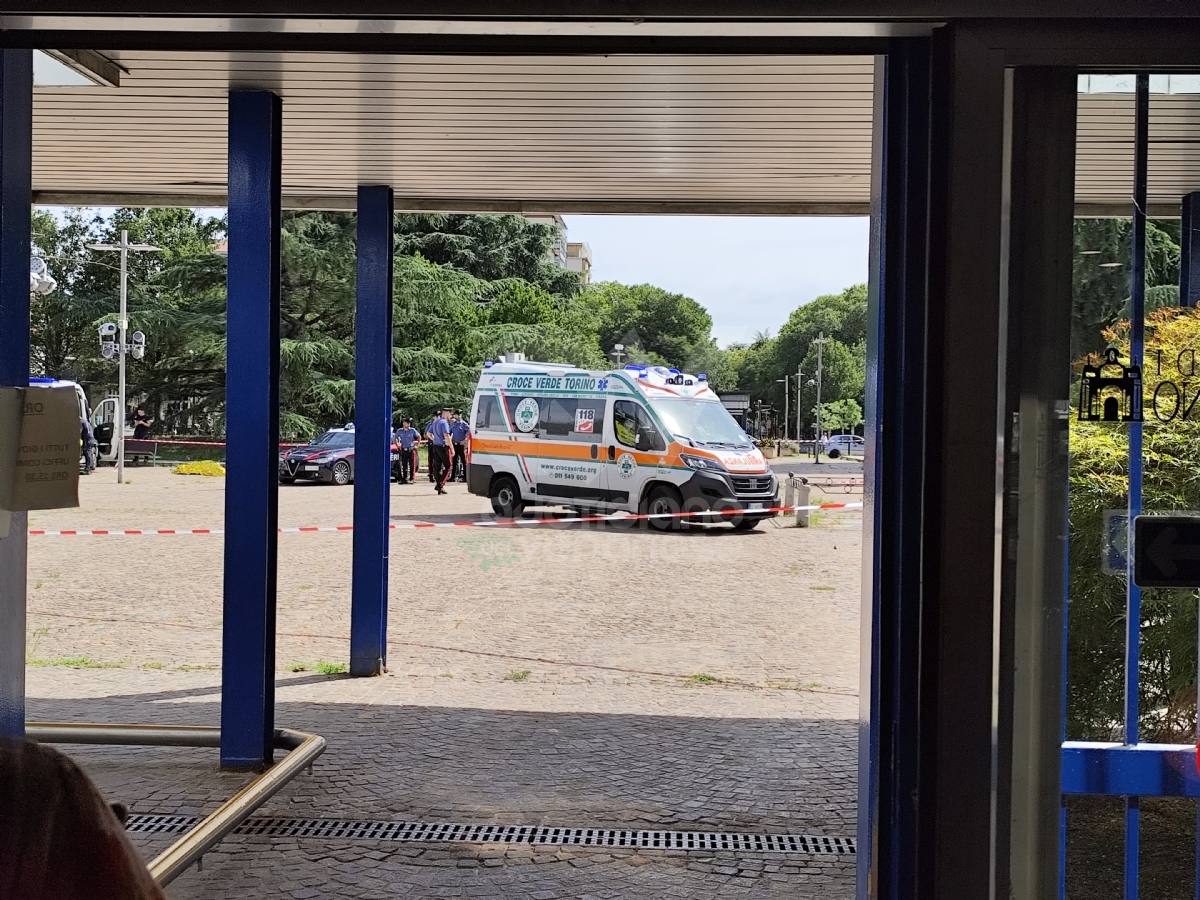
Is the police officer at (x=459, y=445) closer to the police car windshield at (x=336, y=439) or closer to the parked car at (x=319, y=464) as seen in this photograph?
the parked car at (x=319, y=464)

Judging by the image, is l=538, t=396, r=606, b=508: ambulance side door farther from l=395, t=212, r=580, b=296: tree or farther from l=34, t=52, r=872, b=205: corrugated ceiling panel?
l=395, t=212, r=580, b=296: tree

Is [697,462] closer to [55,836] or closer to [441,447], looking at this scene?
[441,447]

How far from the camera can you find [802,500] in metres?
21.4

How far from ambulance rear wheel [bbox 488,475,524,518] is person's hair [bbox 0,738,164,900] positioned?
62.6 feet

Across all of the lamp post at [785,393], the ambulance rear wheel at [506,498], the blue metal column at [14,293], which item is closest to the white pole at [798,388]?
the lamp post at [785,393]

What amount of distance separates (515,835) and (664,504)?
14.4 metres

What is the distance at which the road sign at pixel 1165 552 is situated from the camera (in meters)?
2.21

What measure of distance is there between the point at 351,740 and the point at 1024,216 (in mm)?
5169

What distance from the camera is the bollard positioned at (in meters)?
20.1

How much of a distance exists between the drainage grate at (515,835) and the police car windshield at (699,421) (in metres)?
14.1

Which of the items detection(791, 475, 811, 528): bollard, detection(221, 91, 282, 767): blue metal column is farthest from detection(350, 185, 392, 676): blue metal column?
detection(791, 475, 811, 528): bollard

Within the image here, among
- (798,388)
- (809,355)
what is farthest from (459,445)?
(809,355)

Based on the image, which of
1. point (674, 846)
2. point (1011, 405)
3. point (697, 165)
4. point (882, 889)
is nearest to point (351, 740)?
point (674, 846)

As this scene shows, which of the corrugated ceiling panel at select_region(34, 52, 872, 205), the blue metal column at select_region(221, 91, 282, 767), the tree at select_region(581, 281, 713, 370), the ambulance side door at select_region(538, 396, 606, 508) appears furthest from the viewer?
the tree at select_region(581, 281, 713, 370)
